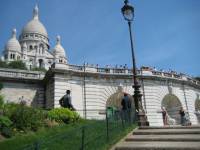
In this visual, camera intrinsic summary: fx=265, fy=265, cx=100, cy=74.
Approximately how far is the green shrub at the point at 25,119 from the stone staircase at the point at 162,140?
17.2 ft

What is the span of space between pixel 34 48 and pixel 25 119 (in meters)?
94.1

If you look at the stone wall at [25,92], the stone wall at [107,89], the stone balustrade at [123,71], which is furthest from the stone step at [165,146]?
the stone wall at [25,92]

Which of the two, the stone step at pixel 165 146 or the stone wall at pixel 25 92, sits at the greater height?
the stone wall at pixel 25 92

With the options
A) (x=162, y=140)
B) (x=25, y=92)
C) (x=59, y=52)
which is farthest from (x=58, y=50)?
(x=162, y=140)

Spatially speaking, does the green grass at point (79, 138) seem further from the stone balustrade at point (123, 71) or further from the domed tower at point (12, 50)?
the domed tower at point (12, 50)

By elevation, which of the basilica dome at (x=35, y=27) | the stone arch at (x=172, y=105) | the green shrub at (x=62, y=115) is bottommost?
the green shrub at (x=62, y=115)

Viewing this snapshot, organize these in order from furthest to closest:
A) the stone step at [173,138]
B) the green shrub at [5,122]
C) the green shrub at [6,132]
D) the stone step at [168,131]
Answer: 1. the green shrub at [5,122]
2. the green shrub at [6,132]
3. the stone step at [168,131]
4. the stone step at [173,138]

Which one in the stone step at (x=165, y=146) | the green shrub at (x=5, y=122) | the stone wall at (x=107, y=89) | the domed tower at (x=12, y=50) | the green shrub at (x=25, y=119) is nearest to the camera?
the stone step at (x=165, y=146)

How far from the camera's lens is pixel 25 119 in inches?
525

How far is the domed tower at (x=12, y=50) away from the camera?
3826 inches

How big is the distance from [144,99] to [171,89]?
4671 millimetres

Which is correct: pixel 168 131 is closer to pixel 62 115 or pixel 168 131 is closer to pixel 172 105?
pixel 62 115

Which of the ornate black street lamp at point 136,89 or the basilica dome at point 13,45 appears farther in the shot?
the basilica dome at point 13,45

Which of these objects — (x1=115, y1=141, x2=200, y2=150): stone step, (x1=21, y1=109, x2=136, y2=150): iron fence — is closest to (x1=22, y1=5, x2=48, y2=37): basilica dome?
(x1=21, y1=109, x2=136, y2=150): iron fence
